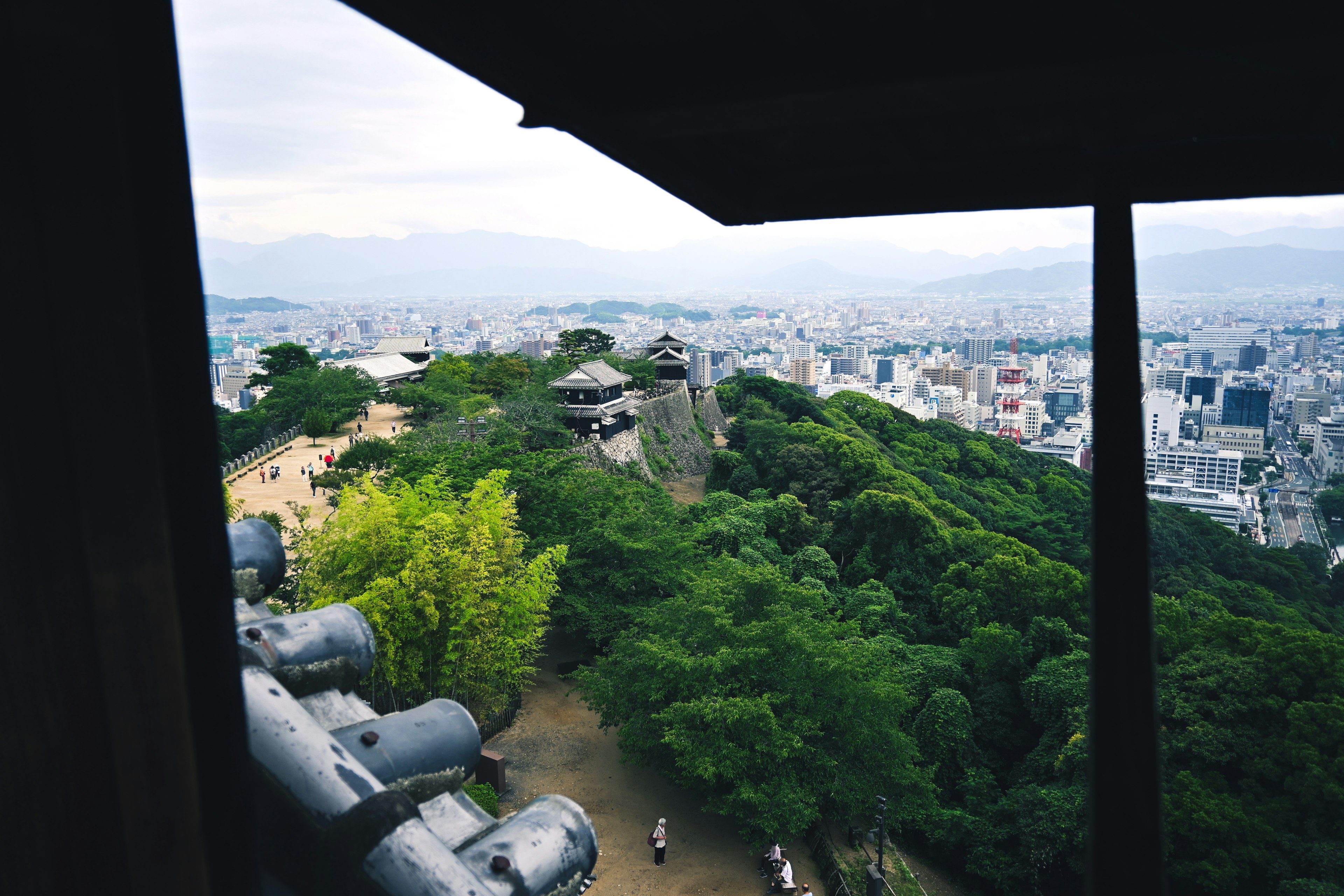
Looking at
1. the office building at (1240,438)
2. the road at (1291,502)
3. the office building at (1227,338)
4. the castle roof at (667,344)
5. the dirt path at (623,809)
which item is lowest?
the road at (1291,502)

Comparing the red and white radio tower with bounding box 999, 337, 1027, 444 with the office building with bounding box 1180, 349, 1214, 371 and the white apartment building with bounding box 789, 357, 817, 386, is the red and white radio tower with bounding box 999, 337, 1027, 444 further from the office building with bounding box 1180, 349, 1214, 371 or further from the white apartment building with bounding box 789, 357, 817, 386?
the white apartment building with bounding box 789, 357, 817, 386

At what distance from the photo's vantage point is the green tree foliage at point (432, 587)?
33.5ft

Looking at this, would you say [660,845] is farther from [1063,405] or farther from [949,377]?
[949,377]

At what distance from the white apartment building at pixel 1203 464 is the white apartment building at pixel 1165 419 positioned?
246 cm

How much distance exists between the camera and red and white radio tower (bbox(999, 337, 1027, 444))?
9362cm

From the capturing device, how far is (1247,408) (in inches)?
2621

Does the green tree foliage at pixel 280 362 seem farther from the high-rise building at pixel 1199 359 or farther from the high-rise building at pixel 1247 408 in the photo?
the high-rise building at pixel 1199 359

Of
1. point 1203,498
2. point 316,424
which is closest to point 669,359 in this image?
point 316,424

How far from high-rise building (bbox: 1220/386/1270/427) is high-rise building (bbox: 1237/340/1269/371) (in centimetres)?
3425

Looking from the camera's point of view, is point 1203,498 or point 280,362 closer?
point 280,362

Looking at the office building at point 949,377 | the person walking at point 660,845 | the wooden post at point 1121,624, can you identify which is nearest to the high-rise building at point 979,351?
the office building at point 949,377

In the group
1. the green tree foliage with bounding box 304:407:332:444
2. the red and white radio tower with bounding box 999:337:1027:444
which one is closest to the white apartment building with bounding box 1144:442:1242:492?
the red and white radio tower with bounding box 999:337:1027:444

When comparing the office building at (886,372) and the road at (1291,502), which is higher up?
the office building at (886,372)

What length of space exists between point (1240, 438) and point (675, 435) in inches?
2294
